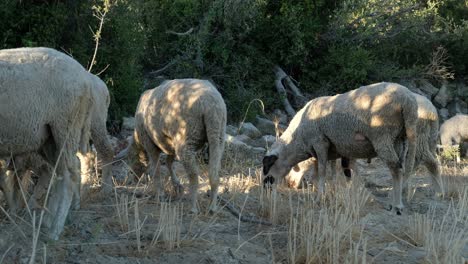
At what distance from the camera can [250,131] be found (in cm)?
1617

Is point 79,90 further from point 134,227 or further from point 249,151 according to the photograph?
point 249,151

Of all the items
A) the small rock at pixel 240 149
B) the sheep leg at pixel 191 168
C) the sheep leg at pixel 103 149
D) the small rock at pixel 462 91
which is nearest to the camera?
the sheep leg at pixel 191 168

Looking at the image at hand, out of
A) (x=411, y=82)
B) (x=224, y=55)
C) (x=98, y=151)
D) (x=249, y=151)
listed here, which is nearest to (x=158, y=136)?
A: (x=98, y=151)

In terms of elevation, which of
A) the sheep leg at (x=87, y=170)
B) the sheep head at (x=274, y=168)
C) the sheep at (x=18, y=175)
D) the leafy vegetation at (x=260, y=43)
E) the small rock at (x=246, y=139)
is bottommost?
the small rock at (x=246, y=139)

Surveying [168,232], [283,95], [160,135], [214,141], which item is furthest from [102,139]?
[283,95]

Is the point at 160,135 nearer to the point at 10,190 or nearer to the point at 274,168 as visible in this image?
the point at 10,190

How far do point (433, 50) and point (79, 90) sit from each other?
66.1 ft

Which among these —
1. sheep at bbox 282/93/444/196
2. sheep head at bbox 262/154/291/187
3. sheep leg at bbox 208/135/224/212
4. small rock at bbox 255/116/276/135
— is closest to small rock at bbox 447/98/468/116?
small rock at bbox 255/116/276/135

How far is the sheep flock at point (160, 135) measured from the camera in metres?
5.37

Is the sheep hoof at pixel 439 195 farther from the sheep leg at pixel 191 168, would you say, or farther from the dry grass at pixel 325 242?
the sheep leg at pixel 191 168

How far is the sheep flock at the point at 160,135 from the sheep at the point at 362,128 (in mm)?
→ 14

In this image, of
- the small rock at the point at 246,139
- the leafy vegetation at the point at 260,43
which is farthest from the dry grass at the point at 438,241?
the leafy vegetation at the point at 260,43

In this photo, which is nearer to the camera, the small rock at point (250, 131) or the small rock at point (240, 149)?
the small rock at point (240, 149)

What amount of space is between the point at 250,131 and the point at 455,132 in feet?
19.4
